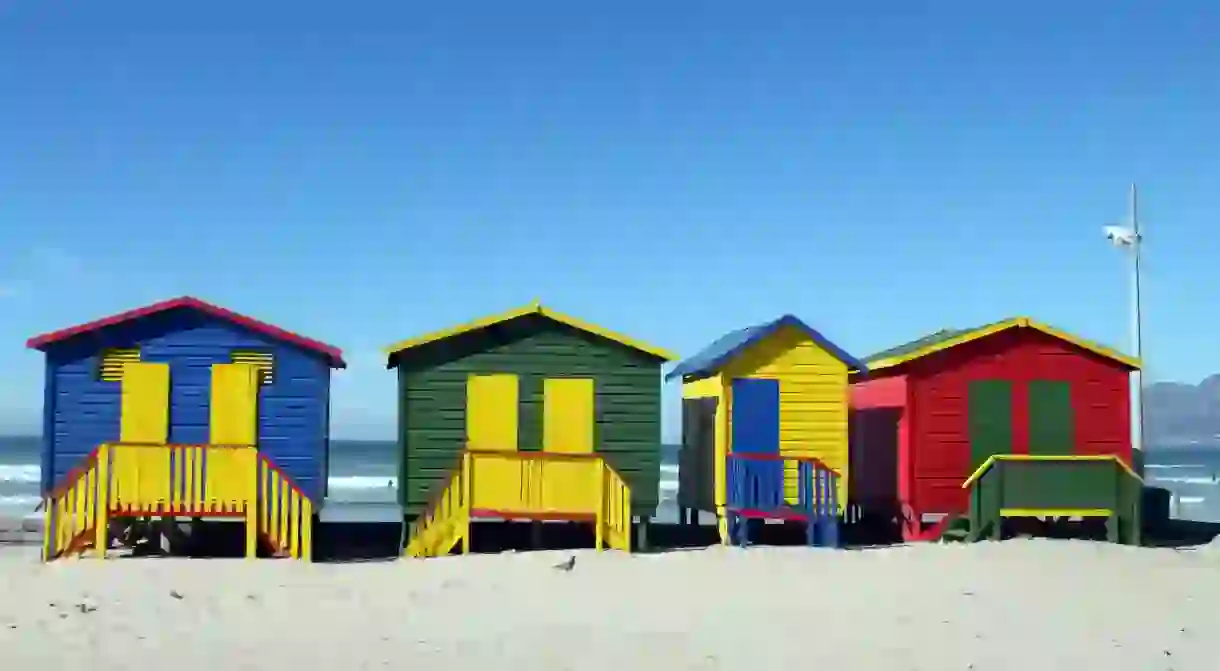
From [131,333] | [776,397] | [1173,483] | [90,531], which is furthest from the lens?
[1173,483]

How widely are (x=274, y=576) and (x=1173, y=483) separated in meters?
65.7

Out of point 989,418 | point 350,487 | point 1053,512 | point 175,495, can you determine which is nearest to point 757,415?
point 989,418

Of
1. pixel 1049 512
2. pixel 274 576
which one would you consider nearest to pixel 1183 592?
pixel 1049 512

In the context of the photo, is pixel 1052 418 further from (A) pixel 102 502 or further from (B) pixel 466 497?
(A) pixel 102 502

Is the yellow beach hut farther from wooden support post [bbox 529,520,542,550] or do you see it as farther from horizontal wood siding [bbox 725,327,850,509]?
wooden support post [bbox 529,520,542,550]

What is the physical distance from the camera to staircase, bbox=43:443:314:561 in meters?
17.2

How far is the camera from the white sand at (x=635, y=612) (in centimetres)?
1243

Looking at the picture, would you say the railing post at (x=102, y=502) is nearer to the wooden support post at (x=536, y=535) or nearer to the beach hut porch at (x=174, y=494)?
the beach hut porch at (x=174, y=494)

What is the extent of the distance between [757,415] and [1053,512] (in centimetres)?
464

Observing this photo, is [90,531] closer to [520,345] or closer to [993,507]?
[520,345]

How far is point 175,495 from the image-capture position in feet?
57.2

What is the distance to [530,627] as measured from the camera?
1368 centimetres

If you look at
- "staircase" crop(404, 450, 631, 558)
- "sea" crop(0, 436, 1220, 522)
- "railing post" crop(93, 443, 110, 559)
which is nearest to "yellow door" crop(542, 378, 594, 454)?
"staircase" crop(404, 450, 631, 558)

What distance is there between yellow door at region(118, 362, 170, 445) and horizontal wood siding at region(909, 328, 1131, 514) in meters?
11.2
